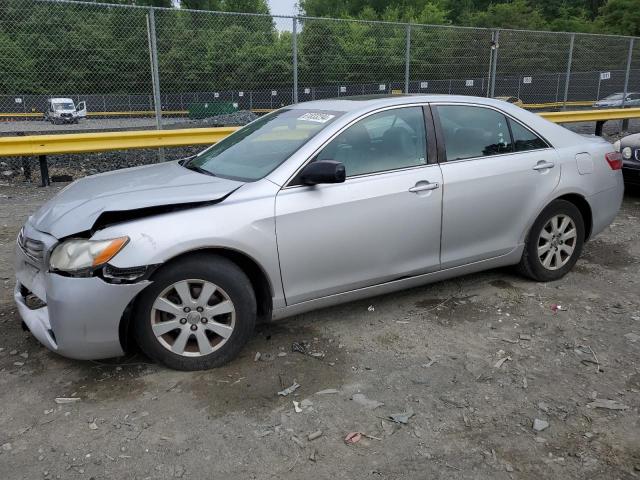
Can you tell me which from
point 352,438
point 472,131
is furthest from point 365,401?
point 472,131

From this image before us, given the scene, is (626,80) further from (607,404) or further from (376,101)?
(607,404)

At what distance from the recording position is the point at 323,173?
11.3 ft

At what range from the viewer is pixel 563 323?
159 inches

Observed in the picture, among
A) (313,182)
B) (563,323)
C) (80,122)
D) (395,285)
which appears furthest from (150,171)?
(80,122)

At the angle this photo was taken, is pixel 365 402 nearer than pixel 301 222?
Yes

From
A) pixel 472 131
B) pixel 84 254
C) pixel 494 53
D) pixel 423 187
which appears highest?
pixel 494 53

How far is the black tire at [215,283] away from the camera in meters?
3.11

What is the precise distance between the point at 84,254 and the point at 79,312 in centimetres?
31

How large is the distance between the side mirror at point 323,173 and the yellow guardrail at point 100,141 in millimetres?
6124

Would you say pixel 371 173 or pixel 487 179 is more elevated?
pixel 371 173

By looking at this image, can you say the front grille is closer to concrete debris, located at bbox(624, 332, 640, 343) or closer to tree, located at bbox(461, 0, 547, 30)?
concrete debris, located at bbox(624, 332, 640, 343)

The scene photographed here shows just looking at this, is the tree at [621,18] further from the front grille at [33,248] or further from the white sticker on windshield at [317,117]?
the front grille at [33,248]

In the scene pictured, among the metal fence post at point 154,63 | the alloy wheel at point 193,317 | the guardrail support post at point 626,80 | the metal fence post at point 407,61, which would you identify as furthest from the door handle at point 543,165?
the guardrail support post at point 626,80

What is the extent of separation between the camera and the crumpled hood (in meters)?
3.16
